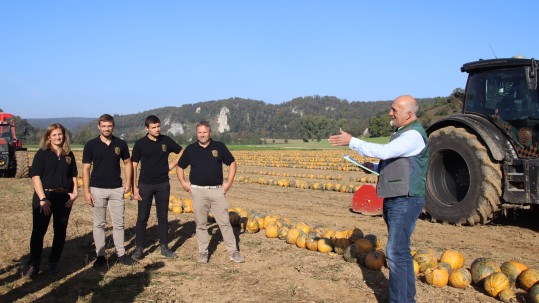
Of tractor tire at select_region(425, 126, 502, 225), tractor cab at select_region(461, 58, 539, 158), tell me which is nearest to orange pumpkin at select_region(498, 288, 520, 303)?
tractor tire at select_region(425, 126, 502, 225)

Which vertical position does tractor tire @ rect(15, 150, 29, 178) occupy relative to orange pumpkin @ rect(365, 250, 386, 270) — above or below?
above

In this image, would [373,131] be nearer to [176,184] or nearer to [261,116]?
[176,184]

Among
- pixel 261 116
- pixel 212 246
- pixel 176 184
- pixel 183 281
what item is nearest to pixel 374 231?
A: pixel 212 246

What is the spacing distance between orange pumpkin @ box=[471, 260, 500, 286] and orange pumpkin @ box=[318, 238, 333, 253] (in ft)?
6.69

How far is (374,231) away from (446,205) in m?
1.32

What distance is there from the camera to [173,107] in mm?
176875

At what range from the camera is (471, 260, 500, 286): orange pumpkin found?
4992 millimetres

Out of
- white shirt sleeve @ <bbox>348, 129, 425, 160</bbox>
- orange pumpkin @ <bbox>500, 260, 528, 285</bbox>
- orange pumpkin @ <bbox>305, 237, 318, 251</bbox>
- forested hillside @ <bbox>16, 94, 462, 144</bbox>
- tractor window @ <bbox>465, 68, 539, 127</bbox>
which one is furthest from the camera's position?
forested hillside @ <bbox>16, 94, 462, 144</bbox>

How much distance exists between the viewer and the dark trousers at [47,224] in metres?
5.74

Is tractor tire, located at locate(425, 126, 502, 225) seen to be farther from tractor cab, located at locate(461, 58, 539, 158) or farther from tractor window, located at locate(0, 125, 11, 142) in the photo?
tractor window, located at locate(0, 125, 11, 142)

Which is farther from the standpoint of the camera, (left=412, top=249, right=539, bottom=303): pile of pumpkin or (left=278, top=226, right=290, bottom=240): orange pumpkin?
(left=278, top=226, right=290, bottom=240): orange pumpkin

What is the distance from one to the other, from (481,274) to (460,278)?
0.77 ft

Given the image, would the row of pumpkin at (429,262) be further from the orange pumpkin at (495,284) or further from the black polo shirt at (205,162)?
the black polo shirt at (205,162)

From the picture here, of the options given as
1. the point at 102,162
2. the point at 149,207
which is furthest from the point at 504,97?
the point at 102,162
